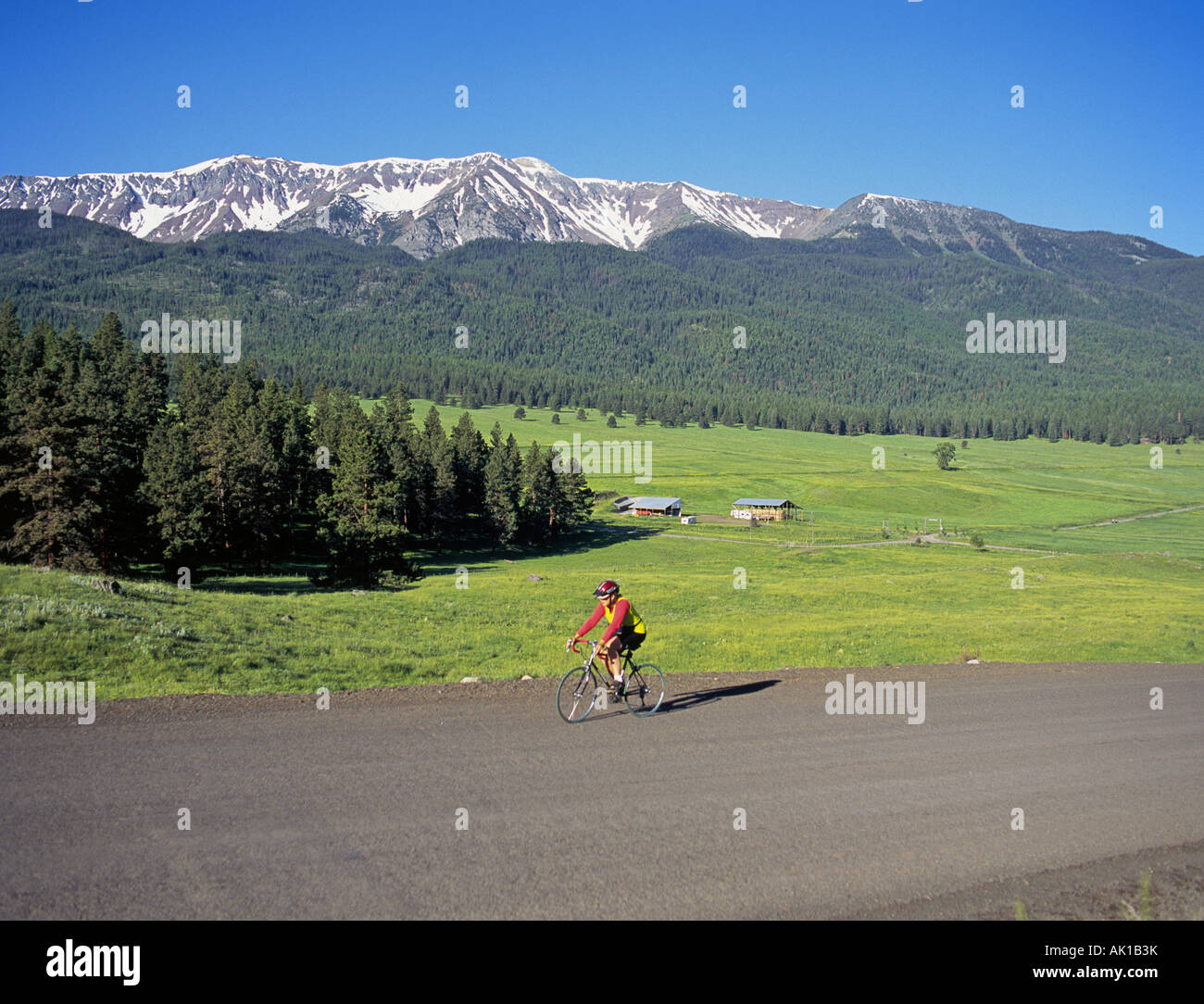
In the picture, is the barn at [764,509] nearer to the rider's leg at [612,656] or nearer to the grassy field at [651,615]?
the grassy field at [651,615]

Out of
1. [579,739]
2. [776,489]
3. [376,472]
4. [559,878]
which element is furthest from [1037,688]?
[776,489]

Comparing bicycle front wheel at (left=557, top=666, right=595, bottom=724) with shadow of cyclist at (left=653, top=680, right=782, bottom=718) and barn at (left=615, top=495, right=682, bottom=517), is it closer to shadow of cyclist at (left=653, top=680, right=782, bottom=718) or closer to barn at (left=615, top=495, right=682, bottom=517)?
shadow of cyclist at (left=653, top=680, right=782, bottom=718)

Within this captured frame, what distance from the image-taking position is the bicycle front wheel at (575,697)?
50.8 ft

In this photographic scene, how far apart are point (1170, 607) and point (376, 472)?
52379 millimetres

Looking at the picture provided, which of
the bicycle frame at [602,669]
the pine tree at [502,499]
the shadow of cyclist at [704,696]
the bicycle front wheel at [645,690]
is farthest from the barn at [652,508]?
the bicycle frame at [602,669]

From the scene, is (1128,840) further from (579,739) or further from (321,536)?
(321,536)

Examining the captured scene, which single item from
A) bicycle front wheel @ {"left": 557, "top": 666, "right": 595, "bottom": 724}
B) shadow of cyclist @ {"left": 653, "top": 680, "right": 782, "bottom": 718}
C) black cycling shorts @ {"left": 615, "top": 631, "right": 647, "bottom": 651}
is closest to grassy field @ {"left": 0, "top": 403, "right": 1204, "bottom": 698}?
shadow of cyclist @ {"left": 653, "top": 680, "right": 782, "bottom": 718}

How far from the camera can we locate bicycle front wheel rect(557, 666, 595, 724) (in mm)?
15484

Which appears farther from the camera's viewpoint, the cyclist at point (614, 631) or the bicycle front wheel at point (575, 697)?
the cyclist at point (614, 631)

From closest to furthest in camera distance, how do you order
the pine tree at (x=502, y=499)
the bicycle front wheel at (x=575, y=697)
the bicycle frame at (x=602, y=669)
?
the bicycle front wheel at (x=575, y=697), the bicycle frame at (x=602, y=669), the pine tree at (x=502, y=499)

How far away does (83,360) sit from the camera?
3246 inches

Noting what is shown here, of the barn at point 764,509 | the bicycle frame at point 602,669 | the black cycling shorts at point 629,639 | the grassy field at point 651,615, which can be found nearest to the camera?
the bicycle frame at point 602,669

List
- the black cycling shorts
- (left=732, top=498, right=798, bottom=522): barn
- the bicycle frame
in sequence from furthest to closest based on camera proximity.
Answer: (left=732, top=498, right=798, bottom=522): barn, the black cycling shorts, the bicycle frame

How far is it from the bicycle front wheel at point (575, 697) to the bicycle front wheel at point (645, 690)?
831 mm
